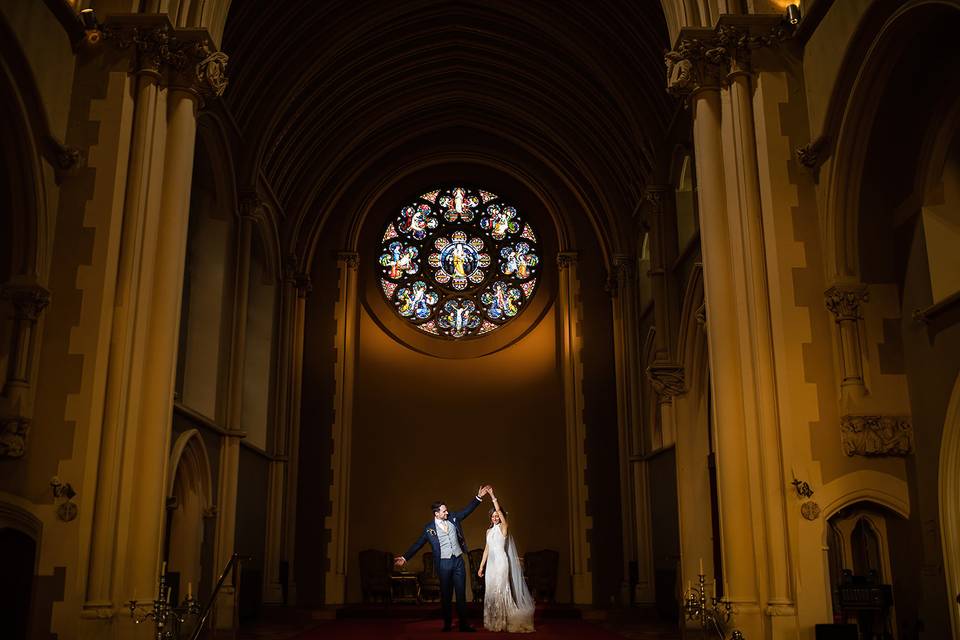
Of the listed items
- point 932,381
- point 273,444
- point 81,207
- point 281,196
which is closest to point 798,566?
point 932,381

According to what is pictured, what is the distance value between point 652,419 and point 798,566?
715cm

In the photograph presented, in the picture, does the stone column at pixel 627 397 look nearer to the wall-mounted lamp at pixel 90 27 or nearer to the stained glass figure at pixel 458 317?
the stained glass figure at pixel 458 317

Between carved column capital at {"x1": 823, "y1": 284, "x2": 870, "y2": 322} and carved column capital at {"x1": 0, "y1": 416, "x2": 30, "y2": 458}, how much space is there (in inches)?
261

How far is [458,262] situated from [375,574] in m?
5.80

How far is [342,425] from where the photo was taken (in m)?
16.3

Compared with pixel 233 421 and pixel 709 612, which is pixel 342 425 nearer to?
pixel 233 421

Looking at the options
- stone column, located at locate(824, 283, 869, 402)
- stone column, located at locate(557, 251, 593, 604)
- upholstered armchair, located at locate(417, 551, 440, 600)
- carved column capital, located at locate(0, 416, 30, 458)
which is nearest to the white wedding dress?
upholstered armchair, located at locate(417, 551, 440, 600)

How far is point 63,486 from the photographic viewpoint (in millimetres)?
7477

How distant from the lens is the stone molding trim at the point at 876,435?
7.64m

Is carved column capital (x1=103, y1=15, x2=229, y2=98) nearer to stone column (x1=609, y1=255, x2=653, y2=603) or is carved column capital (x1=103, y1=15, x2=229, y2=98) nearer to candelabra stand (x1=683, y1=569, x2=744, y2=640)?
candelabra stand (x1=683, y1=569, x2=744, y2=640)

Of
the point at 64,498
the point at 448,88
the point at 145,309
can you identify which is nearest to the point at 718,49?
the point at 145,309

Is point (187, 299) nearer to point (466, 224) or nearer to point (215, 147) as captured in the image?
point (215, 147)

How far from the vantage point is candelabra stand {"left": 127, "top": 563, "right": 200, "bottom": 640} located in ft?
24.9

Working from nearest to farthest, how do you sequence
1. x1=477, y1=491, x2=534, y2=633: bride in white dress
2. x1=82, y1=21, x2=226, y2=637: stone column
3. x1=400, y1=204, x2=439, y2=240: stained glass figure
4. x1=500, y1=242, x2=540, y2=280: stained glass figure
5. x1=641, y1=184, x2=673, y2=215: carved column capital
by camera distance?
x1=82, y1=21, x2=226, y2=637: stone column → x1=477, y1=491, x2=534, y2=633: bride in white dress → x1=641, y1=184, x2=673, y2=215: carved column capital → x1=500, y1=242, x2=540, y2=280: stained glass figure → x1=400, y1=204, x2=439, y2=240: stained glass figure
